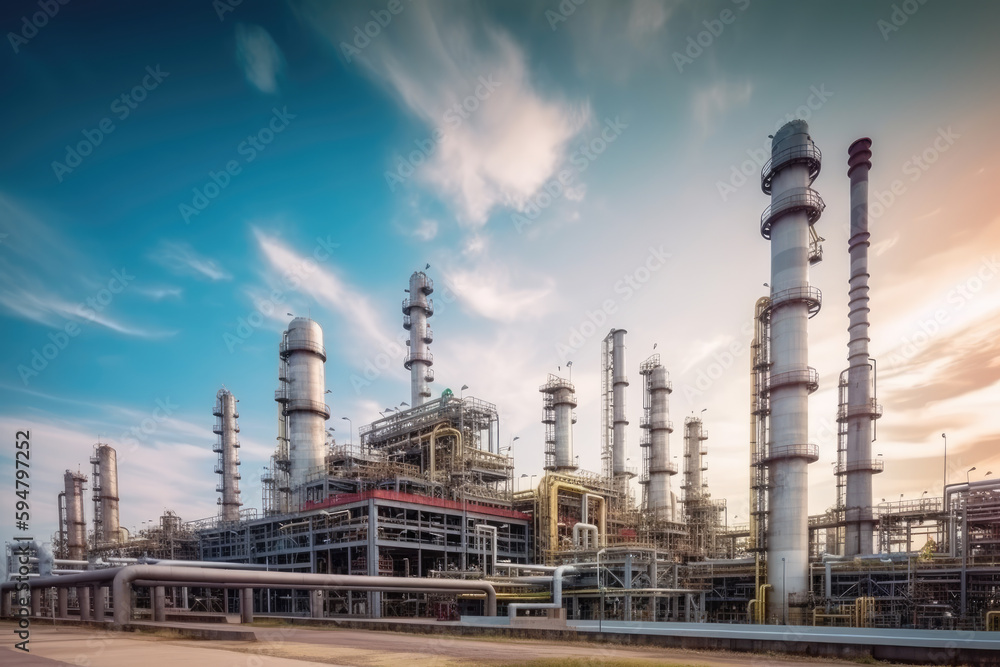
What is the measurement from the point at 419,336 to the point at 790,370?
45.8 meters

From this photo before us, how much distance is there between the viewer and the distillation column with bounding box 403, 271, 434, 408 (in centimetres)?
7775

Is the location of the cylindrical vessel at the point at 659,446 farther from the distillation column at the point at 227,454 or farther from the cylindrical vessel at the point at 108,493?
the cylindrical vessel at the point at 108,493

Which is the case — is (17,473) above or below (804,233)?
below

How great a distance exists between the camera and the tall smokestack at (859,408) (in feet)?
187

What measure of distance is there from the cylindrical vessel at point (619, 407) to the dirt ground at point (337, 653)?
56463 mm

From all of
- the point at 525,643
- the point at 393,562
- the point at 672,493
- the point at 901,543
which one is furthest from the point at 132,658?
the point at 672,493

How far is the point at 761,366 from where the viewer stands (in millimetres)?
57188

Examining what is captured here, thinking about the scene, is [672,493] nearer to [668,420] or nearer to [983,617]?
[668,420]

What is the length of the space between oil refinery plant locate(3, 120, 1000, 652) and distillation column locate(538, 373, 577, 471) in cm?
27

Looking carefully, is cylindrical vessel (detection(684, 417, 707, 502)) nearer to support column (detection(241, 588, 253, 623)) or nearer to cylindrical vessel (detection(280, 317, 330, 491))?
cylindrical vessel (detection(280, 317, 330, 491))

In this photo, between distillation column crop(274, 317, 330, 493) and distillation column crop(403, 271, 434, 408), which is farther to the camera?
distillation column crop(403, 271, 434, 408)

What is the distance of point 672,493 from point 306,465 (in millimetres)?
48342

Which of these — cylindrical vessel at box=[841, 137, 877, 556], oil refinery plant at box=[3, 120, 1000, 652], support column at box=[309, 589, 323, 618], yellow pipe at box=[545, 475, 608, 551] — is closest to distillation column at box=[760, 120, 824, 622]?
oil refinery plant at box=[3, 120, 1000, 652]

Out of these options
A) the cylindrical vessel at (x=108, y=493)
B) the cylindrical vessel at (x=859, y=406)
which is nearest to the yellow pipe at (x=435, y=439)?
the cylindrical vessel at (x=859, y=406)
